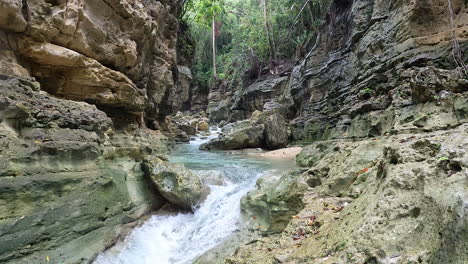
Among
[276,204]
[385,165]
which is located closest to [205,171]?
[276,204]

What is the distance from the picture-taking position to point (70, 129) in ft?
14.1

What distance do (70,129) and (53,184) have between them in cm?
103

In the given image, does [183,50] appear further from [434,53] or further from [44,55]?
[434,53]

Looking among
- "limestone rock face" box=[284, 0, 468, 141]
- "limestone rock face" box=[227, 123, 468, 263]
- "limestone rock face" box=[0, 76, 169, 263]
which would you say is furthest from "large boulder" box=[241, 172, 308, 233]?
"limestone rock face" box=[284, 0, 468, 141]

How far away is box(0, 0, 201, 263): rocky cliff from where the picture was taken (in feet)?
11.0

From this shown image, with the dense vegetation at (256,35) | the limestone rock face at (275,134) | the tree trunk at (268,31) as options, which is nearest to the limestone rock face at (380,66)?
the limestone rock face at (275,134)

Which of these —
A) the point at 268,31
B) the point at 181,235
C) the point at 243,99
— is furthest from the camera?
the point at 243,99

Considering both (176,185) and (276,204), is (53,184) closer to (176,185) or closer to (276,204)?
(176,185)

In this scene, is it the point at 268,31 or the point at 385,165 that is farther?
the point at 268,31

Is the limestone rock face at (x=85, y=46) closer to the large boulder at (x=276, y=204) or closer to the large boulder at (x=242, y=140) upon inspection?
the large boulder at (x=276, y=204)

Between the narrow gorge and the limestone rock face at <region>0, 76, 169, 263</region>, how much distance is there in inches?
0.7

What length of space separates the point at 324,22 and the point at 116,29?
12106mm

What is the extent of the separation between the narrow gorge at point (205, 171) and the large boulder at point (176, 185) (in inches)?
1.2

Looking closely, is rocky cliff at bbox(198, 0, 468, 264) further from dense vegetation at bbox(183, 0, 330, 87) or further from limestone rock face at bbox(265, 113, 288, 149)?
dense vegetation at bbox(183, 0, 330, 87)
